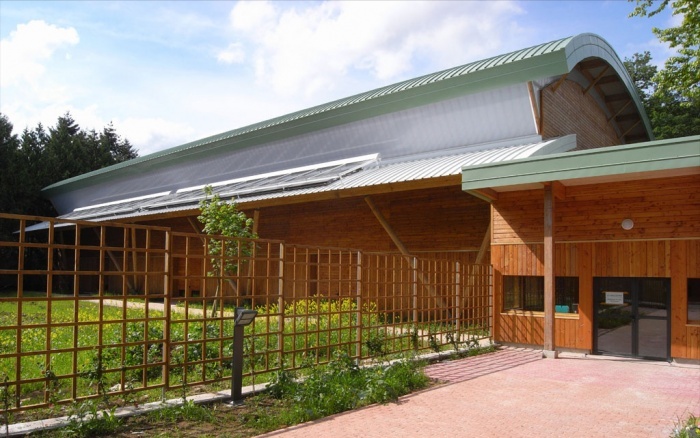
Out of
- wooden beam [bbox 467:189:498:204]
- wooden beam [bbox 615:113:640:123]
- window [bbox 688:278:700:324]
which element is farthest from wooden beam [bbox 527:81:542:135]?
wooden beam [bbox 615:113:640:123]

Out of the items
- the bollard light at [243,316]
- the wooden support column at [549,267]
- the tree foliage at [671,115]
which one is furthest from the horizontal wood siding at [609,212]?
the tree foliage at [671,115]

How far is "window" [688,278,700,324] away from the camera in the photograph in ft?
37.0

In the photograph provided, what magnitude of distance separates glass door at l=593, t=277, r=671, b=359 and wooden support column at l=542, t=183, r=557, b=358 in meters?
1.09

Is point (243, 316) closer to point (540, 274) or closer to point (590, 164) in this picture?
point (590, 164)

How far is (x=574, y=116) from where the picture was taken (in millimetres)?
18219

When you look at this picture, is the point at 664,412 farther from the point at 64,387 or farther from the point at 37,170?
the point at 37,170

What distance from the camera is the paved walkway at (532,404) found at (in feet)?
20.2

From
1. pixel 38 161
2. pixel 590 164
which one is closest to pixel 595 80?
pixel 590 164

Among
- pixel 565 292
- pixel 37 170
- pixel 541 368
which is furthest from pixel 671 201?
pixel 37 170

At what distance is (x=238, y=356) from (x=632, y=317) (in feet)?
29.2

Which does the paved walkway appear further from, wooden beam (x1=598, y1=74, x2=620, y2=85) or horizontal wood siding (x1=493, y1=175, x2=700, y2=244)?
wooden beam (x1=598, y1=74, x2=620, y2=85)

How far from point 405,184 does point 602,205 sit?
14.9ft

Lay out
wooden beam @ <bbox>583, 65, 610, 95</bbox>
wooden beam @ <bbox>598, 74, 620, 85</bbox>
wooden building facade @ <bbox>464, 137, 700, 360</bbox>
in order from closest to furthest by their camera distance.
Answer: wooden building facade @ <bbox>464, 137, 700, 360</bbox> < wooden beam @ <bbox>583, 65, 610, 95</bbox> < wooden beam @ <bbox>598, 74, 620, 85</bbox>

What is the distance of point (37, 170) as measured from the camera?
37.1m
